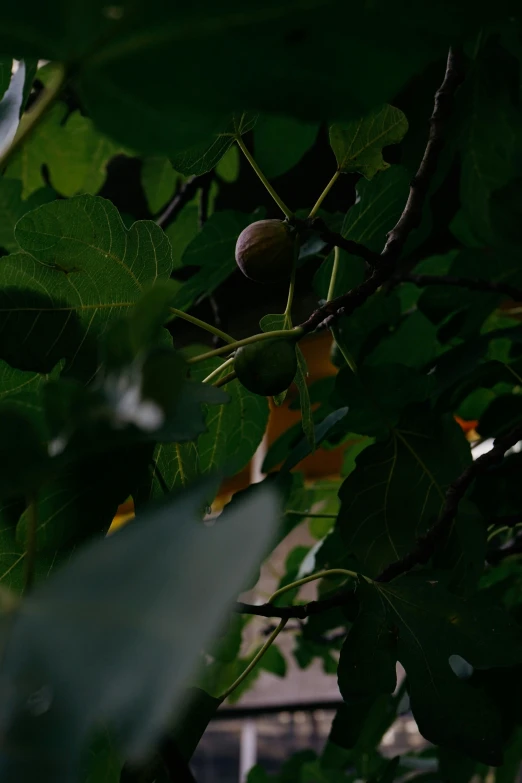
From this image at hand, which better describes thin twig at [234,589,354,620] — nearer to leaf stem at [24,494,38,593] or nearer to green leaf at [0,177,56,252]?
leaf stem at [24,494,38,593]

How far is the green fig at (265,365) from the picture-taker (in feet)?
1.61

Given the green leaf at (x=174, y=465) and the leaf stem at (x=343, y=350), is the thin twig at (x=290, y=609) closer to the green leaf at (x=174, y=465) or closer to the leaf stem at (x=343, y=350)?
the green leaf at (x=174, y=465)

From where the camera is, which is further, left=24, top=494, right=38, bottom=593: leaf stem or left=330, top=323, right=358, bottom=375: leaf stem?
left=330, top=323, right=358, bottom=375: leaf stem

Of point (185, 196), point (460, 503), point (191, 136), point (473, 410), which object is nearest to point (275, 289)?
point (185, 196)

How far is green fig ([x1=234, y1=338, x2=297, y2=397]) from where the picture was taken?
1.61 ft

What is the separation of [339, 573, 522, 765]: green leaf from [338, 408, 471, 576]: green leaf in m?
0.11

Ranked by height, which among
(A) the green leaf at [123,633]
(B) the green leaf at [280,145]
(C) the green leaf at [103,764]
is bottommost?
(C) the green leaf at [103,764]

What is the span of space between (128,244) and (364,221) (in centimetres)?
25

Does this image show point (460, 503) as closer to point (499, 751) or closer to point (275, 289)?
point (499, 751)

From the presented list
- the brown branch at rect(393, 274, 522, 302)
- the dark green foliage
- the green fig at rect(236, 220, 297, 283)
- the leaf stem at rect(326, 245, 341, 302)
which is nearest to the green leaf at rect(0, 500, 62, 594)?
the dark green foliage

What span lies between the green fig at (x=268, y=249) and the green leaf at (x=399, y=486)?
0.76 feet

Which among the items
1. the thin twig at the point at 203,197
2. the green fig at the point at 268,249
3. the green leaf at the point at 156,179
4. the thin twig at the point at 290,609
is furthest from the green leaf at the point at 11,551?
the green leaf at the point at 156,179

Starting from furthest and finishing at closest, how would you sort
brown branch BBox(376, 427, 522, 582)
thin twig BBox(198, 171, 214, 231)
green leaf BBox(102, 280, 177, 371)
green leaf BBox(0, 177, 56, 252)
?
1. thin twig BBox(198, 171, 214, 231)
2. green leaf BBox(0, 177, 56, 252)
3. brown branch BBox(376, 427, 522, 582)
4. green leaf BBox(102, 280, 177, 371)

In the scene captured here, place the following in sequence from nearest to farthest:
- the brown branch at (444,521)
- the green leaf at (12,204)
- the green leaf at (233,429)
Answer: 1. the brown branch at (444,521)
2. the green leaf at (233,429)
3. the green leaf at (12,204)
